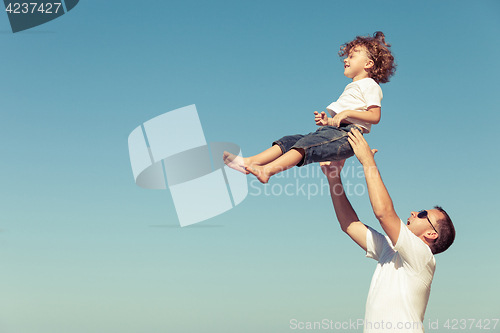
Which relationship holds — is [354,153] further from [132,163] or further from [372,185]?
[132,163]

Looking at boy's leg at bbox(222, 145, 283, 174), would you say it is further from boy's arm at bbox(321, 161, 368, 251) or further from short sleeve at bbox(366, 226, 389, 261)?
short sleeve at bbox(366, 226, 389, 261)

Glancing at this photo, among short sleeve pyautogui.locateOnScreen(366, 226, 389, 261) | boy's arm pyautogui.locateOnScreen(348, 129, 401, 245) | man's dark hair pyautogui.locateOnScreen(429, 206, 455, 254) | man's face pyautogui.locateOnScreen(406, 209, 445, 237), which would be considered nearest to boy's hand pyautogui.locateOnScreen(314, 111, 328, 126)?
boy's arm pyautogui.locateOnScreen(348, 129, 401, 245)

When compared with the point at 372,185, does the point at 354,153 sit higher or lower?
higher

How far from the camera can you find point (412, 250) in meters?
4.81

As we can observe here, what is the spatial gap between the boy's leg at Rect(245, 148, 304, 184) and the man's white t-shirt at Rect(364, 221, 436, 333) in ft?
4.65

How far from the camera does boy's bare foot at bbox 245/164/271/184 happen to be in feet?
16.4

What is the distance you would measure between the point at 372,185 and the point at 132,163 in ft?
15.6

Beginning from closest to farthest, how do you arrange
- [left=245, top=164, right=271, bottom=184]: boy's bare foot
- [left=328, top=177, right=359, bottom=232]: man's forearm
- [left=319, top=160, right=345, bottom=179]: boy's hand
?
[left=245, top=164, right=271, bottom=184]: boy's bare foot < [left=328, top=177, right=359, bottom=232]: man's forearm < [left=319, top=160, right=345, bottom=179]: boy's hand

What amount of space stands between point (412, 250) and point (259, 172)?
76.1 inches

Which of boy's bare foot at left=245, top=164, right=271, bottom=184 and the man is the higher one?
boy's bare foot at left=245, top=164, right=271, bottom=184

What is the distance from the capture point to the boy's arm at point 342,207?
5.77 metres

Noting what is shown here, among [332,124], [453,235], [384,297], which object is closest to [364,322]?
[384,297]

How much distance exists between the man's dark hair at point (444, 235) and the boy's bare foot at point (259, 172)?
2.30 m

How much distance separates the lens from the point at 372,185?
15.8ft
